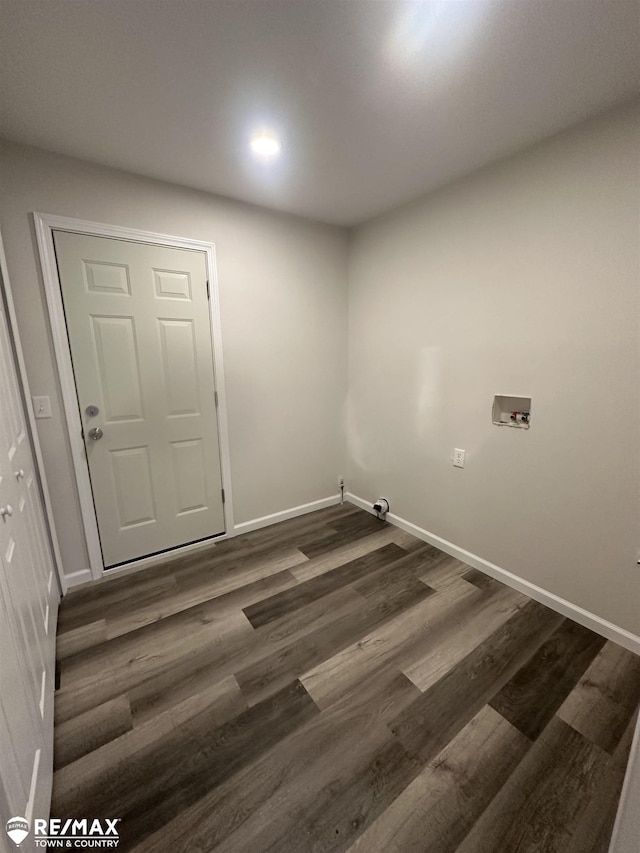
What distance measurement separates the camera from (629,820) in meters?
0.81

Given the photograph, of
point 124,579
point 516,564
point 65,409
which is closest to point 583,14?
point 516,564

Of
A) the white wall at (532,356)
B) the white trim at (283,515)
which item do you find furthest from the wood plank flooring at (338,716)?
the white trim at (283,515)

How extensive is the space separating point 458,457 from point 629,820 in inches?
63.3

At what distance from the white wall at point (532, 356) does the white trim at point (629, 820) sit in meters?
0.86

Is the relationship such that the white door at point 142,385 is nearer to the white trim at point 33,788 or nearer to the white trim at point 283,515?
the white trim at point 283,515

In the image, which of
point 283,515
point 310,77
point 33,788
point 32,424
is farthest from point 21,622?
point 310,77

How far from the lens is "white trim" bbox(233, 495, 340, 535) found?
8.78 feet

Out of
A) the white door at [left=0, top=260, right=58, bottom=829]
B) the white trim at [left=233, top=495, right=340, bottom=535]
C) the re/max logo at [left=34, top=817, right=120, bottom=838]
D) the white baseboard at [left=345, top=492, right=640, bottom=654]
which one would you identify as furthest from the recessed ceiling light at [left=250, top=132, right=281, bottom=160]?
the re/max logo at [left=34, top=817, right=120, bottom=838]

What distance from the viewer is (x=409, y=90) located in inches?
52.0

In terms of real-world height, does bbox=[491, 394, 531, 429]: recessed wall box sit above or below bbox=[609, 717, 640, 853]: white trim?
above

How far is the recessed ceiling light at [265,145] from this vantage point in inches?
62.7

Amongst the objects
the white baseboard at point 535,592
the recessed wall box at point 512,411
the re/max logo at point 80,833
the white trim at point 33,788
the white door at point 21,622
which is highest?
the recessed wall box at point 512,411

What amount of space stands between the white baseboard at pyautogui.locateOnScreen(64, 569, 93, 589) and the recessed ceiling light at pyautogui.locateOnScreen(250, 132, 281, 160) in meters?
2.63

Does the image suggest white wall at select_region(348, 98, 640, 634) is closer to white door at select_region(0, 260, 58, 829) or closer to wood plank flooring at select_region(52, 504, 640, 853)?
wood plank flooring at select_region(52, 504, 640, 853)
